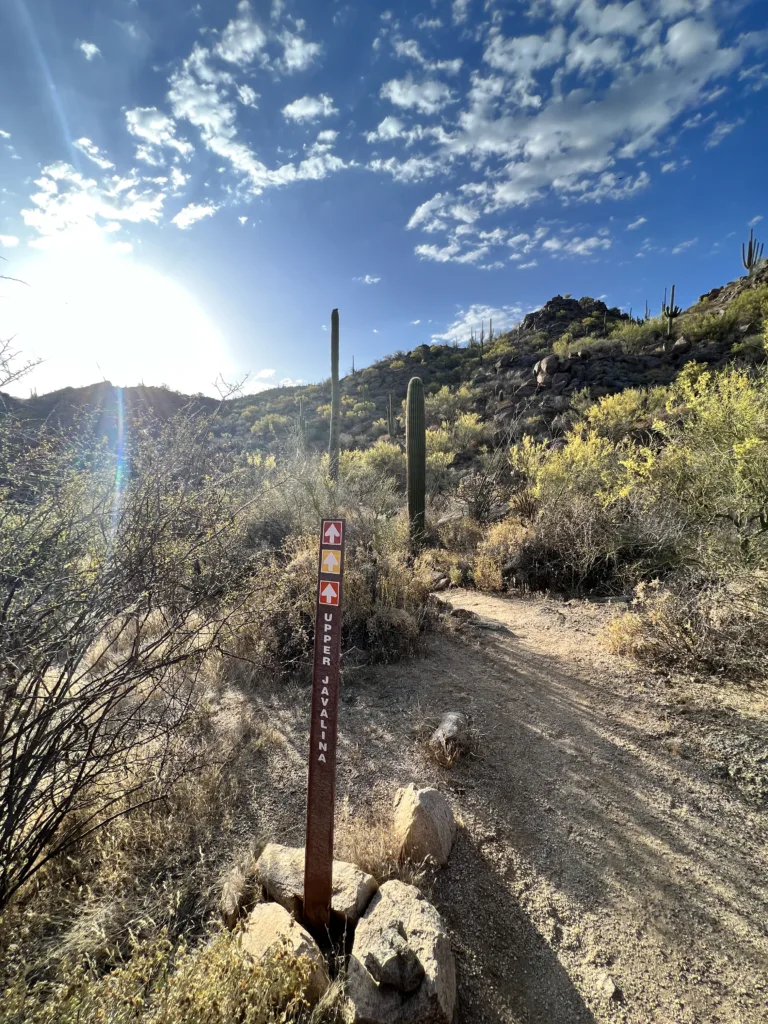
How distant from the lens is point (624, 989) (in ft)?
6.38

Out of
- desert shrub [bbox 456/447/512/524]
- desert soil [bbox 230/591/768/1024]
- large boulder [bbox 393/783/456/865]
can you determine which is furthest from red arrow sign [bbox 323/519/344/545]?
desert shrub [bbox 456/447/512/524]

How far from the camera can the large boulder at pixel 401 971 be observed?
1.68 m

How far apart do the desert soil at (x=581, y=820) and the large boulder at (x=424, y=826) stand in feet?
0.45

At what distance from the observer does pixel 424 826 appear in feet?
8.34

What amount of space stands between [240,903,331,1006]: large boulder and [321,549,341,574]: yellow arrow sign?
1434 millimetres

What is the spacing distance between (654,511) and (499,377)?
19.2 m

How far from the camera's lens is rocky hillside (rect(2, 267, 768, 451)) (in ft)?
58.5

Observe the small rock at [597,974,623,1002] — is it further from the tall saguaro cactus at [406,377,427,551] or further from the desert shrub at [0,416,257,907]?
the tall saguaro cactus at [406,377,427,551]

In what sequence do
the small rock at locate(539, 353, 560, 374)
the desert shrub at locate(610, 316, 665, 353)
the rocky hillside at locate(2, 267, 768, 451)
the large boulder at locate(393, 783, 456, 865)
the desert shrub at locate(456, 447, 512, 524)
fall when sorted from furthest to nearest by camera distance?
the desert shrub at locate(610, 316, 665, 353) < the small rock at locate(539, 353, 560, 374) < the rocky hillside at locate(2, 267, 768, 451) < the desert shrub at locate(456, 447, 512, 524) < the large boulder at locate(393, 783, 456, 865)

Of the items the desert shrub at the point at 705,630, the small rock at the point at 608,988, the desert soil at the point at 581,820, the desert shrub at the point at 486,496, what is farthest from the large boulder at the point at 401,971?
the desert shrub at the point at 486,496

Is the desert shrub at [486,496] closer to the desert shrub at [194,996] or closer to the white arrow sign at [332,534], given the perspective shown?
the white arrow sign at [332,534]

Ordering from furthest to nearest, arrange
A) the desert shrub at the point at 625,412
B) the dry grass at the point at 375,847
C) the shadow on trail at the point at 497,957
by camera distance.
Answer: the desert shrub at the point at 625,412, the dry grass at the point at 375,847, the shadow on trail at the point at 497,957

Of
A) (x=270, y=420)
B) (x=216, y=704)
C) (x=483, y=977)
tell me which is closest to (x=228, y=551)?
(x=216, y=704)

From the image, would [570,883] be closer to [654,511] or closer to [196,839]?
[196,839]
